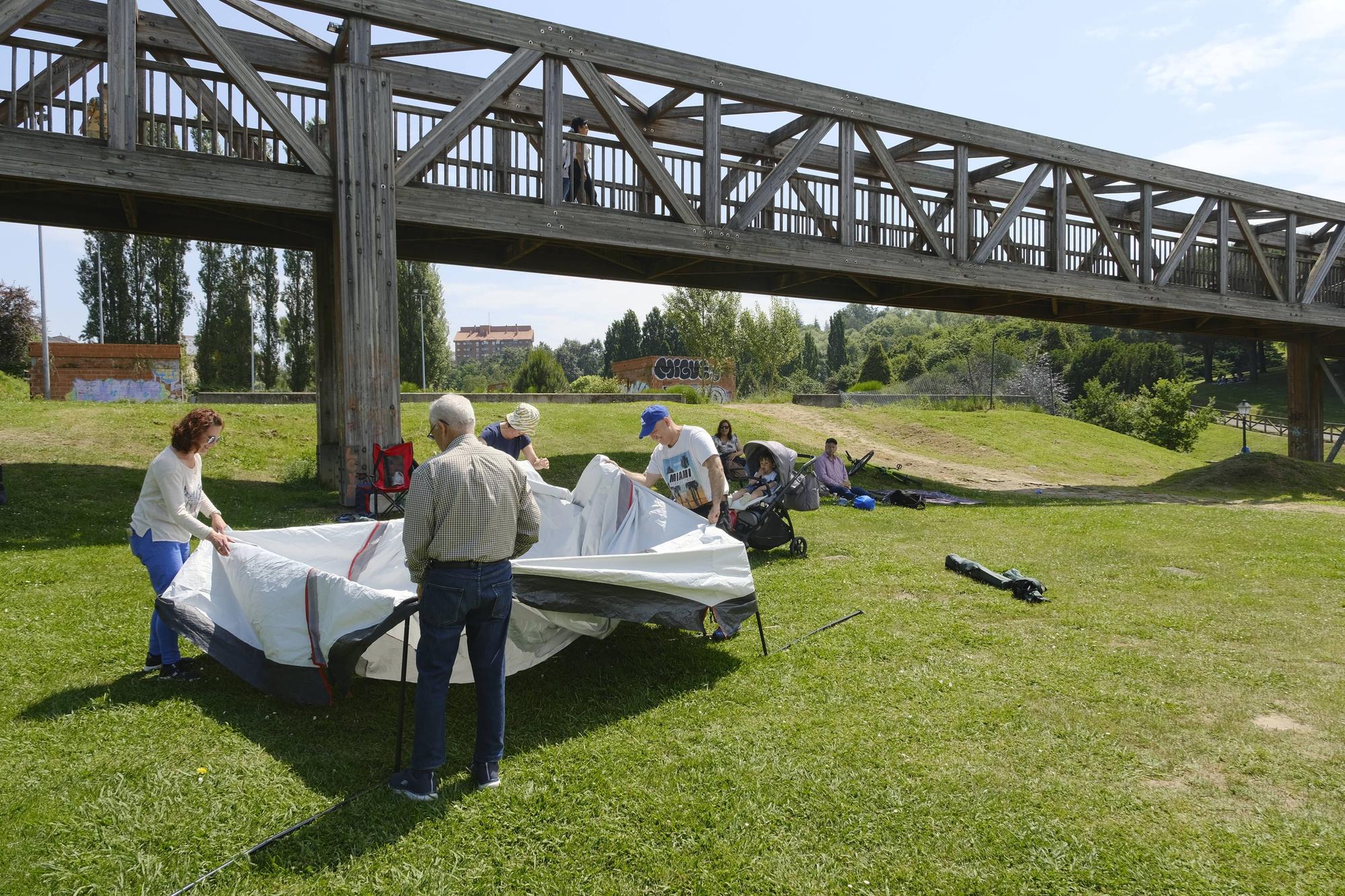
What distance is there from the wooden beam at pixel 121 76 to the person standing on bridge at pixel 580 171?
623cm

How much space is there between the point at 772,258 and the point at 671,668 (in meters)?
11.5

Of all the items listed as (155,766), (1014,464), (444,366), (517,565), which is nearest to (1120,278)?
(1014,464)

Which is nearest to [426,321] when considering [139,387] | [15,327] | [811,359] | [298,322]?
[298,322]

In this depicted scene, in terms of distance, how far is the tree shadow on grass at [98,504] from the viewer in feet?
32.6

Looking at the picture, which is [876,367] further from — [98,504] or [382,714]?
[382,714]

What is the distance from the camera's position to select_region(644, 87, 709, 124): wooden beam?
1527cm

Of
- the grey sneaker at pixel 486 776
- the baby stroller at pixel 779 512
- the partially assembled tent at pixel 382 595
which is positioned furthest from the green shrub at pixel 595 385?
the grey sneaker at pixel 486 776

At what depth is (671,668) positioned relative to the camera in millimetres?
5859

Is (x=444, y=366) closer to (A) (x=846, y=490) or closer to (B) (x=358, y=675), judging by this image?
(A) (x=846, y=490)

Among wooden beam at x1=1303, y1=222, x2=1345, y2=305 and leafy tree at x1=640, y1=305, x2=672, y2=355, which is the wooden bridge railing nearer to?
wooden beam at x1=1303, y1=222, x2=1345, y2=305

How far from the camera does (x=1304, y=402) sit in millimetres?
27125

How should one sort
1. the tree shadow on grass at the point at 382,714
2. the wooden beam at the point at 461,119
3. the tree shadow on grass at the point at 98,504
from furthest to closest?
the wooden beam at the point at 461,119
the tree shadow on grass at the point at 98,504
the tree shadow on grass at the point at 382,714

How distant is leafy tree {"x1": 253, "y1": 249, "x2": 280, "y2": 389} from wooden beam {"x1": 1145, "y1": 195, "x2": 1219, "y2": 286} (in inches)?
1690

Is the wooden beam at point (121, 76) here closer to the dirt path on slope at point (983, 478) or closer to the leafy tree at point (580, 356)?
the dirt path on slope at point (983, 478)
